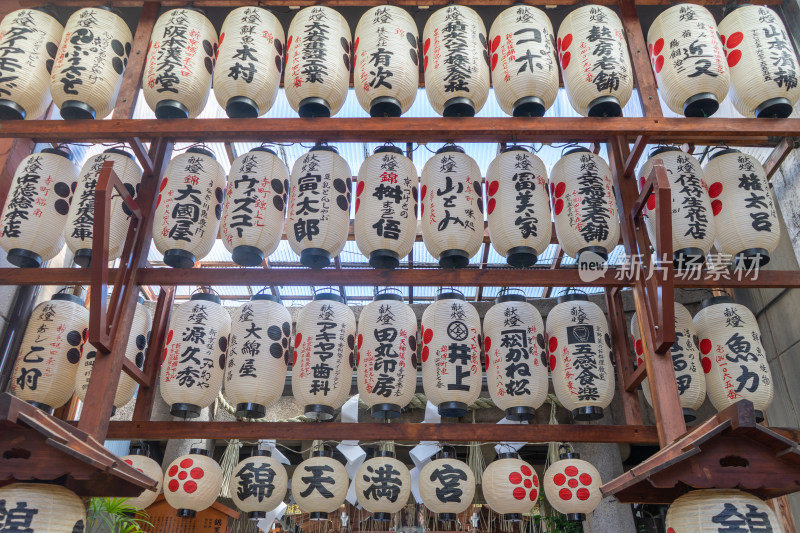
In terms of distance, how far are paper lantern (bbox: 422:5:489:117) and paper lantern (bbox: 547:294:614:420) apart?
220 cm

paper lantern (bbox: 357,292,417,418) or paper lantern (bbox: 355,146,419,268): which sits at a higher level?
paper lantern (bbox: 355,146,419,268)

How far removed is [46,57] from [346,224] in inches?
128

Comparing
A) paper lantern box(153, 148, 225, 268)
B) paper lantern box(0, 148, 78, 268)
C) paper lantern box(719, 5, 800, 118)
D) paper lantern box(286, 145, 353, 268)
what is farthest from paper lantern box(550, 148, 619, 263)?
paper lantern box(0, 148, 78, 268)

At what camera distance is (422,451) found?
7352mm

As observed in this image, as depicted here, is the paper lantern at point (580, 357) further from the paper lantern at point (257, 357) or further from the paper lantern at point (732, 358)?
the paper lantern at point (257, 357)

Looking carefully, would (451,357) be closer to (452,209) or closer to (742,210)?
(452,209)

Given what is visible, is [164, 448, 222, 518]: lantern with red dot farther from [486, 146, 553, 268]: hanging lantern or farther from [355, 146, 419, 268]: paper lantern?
[486, 146, 553, 268]: hanging lantern

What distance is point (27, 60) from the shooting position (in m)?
5.46

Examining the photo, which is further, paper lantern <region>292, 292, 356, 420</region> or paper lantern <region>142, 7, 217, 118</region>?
paper lantern <region>292, 292, 356, 420</region>

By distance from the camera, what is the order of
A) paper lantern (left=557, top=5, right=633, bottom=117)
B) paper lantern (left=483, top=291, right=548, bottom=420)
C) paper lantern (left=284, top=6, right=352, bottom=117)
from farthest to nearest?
paper lantern (left=483, top=291, right=548, bottom=420)
paper lantern (left=284, top=6, right=352, bottom=117)
paper lantern (left=557, top=5, right=633, bottom=117)

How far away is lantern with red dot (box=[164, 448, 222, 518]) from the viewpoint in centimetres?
586

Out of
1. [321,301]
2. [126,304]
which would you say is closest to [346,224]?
[321,301]

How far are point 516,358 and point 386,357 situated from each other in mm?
1221

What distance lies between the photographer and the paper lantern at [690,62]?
516cm
